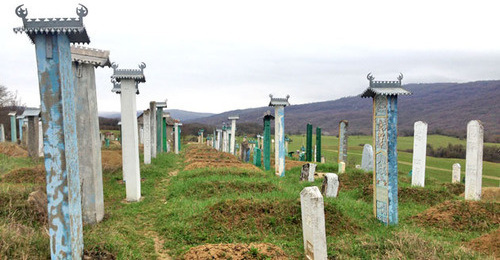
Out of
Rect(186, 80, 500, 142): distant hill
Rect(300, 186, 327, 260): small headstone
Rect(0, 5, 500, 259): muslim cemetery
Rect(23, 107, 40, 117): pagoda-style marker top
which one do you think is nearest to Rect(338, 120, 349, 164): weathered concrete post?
Rect(0, 5, 500, 259): muslim cemetery

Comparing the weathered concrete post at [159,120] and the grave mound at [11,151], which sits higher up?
the weathered concrete post at [159,120]

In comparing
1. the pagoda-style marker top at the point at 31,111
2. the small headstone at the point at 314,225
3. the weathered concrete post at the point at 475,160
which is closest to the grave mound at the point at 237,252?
the small headstone at the point at 314,225

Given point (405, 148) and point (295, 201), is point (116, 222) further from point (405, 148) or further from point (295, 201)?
point (405, 148)

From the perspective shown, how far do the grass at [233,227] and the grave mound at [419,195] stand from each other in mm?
28

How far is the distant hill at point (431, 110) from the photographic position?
81.9 meters

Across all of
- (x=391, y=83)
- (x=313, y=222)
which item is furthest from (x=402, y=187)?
(x=313, y=222)

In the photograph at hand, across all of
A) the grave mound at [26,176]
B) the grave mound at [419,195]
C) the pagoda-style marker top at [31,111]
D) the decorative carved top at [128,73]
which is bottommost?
the grave mound at [419,195]

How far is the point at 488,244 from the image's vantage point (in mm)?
5887

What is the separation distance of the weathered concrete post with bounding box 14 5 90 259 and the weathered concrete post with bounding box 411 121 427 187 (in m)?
11.4

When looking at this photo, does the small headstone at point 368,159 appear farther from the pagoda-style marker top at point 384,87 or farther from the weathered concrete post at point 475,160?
the pagoda-style marker top at point 384,87

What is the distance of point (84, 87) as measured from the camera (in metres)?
7.08

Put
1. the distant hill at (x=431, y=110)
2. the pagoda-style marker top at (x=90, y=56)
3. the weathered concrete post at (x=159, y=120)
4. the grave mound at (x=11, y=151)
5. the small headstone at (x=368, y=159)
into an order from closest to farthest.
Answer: the pagoda-style marker top at (x=90, y=56) → the small headstone at (x=368, y=159) → the grave mound at (x=11, y=151) → the weathered concrete post at (x=159, y=120) → the distant hill at (x=431, y=110)

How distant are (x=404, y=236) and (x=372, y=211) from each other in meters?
2.70

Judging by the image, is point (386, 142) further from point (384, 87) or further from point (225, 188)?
point (225, 188)
